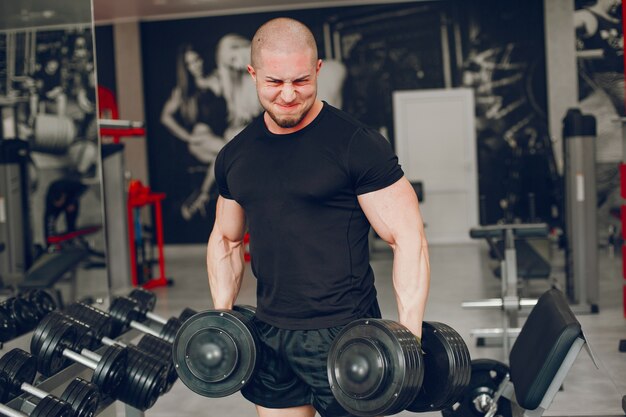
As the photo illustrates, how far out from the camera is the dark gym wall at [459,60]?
943 cm

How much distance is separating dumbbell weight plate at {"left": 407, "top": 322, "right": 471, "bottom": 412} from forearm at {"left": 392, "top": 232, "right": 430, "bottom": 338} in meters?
0.10

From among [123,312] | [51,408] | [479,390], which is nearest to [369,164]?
[51,408]

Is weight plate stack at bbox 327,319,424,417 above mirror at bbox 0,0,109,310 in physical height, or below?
below

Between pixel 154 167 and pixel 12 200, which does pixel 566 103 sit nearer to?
pixel 154 167

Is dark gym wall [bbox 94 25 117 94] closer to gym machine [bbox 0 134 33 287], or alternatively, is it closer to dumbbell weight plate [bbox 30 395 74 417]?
gym machine [bbox 0 134 33 287]

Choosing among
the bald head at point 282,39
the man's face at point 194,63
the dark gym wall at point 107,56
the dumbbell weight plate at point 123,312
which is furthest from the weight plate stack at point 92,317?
the dark gym wall at point 107,56

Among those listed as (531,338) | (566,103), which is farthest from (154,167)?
(531,338)

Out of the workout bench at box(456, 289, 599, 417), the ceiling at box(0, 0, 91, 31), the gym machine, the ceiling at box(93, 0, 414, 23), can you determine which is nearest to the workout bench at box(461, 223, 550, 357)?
the workout bench at box(456, 289, 599, 417)

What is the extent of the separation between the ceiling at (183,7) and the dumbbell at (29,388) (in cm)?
705

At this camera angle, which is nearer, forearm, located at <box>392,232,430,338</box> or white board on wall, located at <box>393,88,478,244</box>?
forearm, located at <box>392,232,430,338</box>

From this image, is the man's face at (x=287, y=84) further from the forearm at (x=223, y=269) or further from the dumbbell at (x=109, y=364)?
the dumbbell at (x=109, y=364)

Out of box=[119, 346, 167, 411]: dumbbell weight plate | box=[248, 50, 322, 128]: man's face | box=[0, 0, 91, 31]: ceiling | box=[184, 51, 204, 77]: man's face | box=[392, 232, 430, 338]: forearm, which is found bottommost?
box=[119, 346, 167, 411]: dumbbell weight plate

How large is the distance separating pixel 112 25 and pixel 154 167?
1793 mm

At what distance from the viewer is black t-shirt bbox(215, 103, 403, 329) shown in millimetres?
1814
